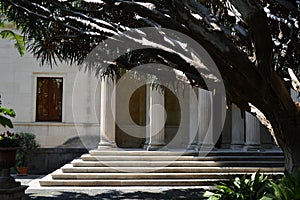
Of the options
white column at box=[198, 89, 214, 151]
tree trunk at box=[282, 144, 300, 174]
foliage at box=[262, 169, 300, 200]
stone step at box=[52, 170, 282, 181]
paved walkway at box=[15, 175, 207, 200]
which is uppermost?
white column at box=[198, 89, 214, 151]

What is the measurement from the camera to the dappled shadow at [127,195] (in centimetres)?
1034

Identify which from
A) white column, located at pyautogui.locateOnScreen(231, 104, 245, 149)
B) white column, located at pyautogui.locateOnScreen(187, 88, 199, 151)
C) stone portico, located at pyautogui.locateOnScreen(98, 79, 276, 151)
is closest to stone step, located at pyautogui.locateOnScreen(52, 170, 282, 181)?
stone portico, located at pyautogui.locateOnScreen(98, 79, 276, 151)

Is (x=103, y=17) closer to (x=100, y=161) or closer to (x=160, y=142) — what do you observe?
(x=100, y=161)

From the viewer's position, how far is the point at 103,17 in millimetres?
8844

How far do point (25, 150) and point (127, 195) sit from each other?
8.09 metres

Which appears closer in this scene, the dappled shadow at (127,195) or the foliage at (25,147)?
the dappled shadow at (127,195)

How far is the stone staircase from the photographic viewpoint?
12.5 meters

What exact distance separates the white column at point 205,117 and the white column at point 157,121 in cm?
153

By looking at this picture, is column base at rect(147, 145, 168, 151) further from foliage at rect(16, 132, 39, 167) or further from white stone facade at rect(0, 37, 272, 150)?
foliage at rect(16, 132, 39, 167)

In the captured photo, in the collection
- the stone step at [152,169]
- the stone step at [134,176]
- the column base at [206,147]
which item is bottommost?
the stone step at [134,176]

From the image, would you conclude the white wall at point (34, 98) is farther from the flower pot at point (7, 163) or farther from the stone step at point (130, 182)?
the flower pot at point (7, 163)

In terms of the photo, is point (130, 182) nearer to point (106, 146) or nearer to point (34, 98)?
point (106, 146)

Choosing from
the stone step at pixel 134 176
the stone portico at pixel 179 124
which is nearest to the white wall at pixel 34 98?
the stone portico at pixel 179 124

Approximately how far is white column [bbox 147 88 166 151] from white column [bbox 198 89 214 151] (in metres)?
1.53
